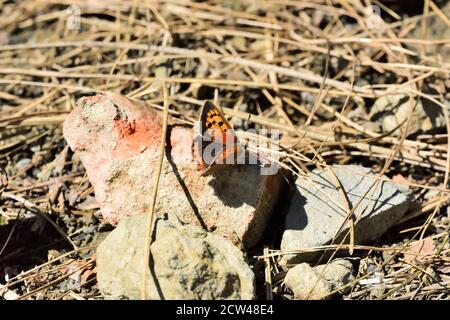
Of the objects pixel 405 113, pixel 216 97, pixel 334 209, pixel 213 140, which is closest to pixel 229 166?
pixel 213 140

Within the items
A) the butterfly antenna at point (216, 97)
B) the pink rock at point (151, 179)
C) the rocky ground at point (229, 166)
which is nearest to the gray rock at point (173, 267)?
the rocky ground at point (229, 166)

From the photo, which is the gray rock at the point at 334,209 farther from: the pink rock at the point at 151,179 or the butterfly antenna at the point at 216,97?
the butterfly antenna at the point at 216,97

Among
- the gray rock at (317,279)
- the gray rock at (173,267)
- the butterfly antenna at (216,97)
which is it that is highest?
the butterfly antenna at (216,97)

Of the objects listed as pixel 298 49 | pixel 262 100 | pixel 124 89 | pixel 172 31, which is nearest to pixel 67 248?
pixel 124 89

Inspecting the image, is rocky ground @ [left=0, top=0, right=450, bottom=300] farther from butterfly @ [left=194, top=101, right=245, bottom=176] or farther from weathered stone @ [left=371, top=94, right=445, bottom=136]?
butterfly @ [left=194, top=101, right=245, bottom=176]

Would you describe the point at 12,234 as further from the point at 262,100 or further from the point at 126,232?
the point at 262,100

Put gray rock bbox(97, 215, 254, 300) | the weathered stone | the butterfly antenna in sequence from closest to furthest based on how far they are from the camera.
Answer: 1. gray rock bbox(97, 215, 254, 300)
2. the weathered stone
3. the butterfly antenna

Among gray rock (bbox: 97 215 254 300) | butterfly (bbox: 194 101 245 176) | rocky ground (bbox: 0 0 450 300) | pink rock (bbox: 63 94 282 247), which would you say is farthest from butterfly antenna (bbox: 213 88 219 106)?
gray rock (bbox: 97 215 254 300)
